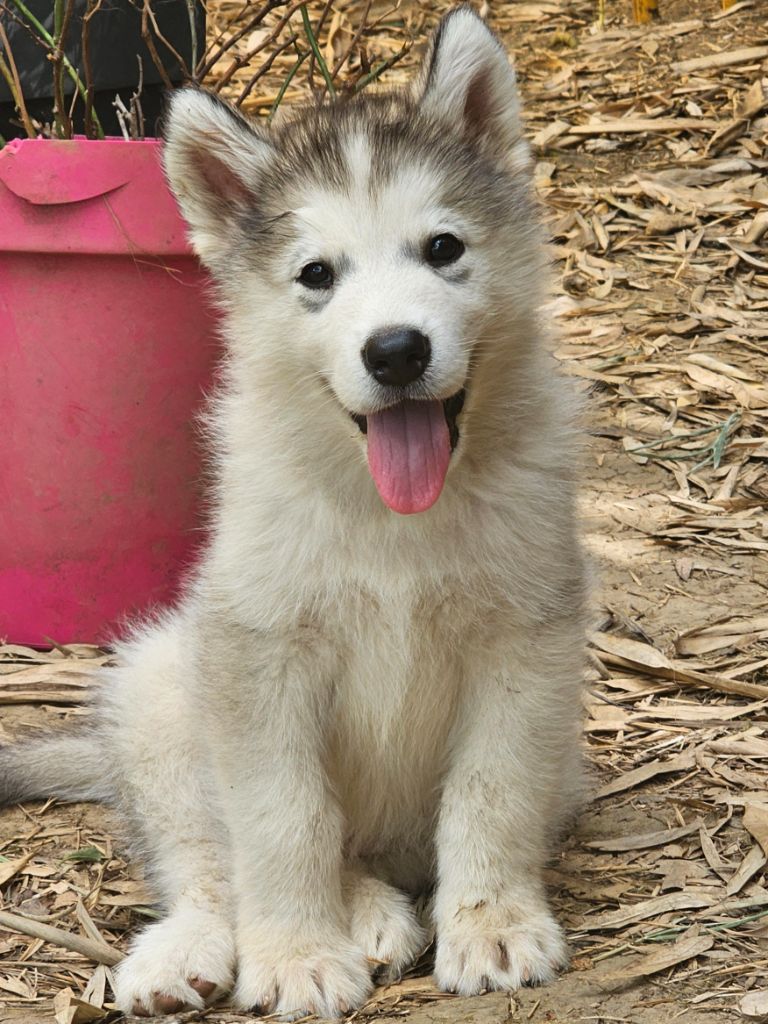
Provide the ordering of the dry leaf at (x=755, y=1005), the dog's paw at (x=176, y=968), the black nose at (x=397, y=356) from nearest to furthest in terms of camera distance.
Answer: the dry leaf at (x=755, y=1005) < the black nose at (x=397, y=356) < the dog's paw at (x=176, y=968)

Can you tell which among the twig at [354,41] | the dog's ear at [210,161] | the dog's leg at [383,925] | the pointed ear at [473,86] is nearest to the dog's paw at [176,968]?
the dog's leg at [383,925]

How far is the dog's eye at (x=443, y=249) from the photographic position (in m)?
3.21

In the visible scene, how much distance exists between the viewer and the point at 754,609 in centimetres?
490

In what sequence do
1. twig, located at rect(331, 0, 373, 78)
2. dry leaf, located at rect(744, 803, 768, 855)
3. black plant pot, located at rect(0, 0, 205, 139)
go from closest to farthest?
dry leaf, located at rect(744, 803, 768, 855), twig, located at rect(331, 0, 373, 78), black plant pot, located at rect(0, 0, 205, 139)

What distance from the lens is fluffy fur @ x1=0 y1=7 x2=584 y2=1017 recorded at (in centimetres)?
320

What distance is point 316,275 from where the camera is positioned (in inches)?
129

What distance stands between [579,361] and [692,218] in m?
1.30

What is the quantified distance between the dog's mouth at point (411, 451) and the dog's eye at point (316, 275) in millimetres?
318

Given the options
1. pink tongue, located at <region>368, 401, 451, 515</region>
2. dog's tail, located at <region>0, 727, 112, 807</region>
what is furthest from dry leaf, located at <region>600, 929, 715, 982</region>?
dog's tail, located at <region>0, 727, 112, 807</region>

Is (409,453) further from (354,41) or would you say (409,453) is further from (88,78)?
(354,41)

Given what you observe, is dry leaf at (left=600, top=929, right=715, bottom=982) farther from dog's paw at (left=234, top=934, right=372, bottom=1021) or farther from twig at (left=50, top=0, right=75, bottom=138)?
twig at (left=50, top=0, right=75, bottom=138)

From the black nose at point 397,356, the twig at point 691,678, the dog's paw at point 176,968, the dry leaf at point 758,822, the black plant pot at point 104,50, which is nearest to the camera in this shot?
the black nose at point 397,356

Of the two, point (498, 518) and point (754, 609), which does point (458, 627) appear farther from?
point (754, 609)

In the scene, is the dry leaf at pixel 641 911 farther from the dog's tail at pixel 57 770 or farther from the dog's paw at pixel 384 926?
the dog's tail at pixel 57 770
